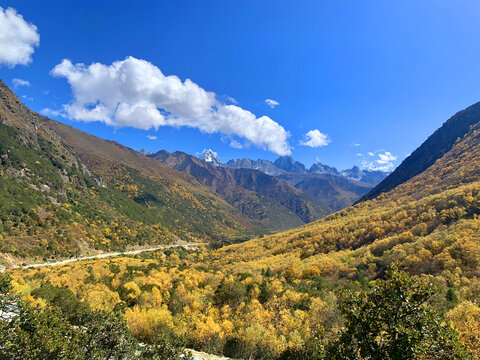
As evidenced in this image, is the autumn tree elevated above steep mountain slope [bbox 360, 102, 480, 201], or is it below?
below

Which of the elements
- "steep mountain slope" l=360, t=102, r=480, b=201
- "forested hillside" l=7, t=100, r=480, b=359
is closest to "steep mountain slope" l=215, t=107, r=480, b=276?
"forested hillside" l=7, t=100, r=480, b=359

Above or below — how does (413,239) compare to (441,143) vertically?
below

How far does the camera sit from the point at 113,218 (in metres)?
171

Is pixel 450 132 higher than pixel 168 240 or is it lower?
higher

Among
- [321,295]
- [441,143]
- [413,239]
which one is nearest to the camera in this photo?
[321,295]

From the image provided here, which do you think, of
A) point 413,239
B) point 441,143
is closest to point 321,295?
point 413,239

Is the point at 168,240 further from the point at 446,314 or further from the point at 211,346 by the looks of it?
the point at 446,314

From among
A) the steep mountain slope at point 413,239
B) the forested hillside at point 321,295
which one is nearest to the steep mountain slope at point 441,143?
the steep mountain slope at point 413,239

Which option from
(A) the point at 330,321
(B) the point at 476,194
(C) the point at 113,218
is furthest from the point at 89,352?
(C) the point at 113,218

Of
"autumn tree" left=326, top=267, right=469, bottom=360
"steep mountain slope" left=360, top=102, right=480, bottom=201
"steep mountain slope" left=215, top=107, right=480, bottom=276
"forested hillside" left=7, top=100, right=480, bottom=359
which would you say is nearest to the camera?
"autumn tree" left=326, top=267, right=469, bottom=360

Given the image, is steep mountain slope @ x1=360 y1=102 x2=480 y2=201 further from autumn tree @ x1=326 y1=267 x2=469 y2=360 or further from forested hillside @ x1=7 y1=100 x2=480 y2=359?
autumn tree @ x1=326 y1=267 x2=469 y2=360

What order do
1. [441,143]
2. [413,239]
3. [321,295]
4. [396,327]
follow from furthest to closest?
[441,143]
[413,239]
[321,295]
[396,327]

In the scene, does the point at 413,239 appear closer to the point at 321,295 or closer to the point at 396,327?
the point at 321,295

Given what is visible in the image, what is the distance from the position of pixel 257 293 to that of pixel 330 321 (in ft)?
51.6
